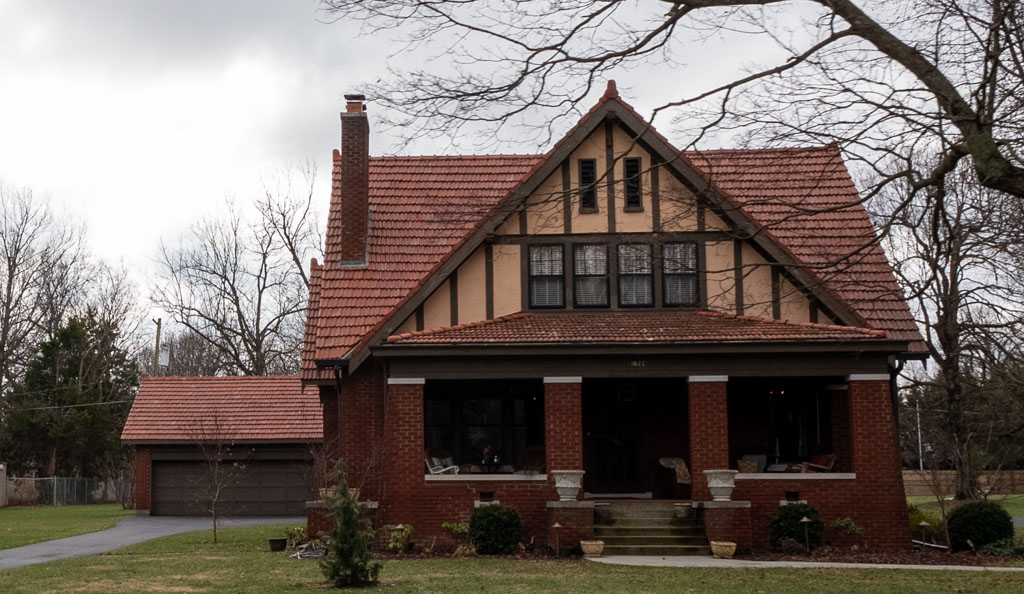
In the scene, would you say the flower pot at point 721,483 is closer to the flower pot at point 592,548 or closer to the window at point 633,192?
the flower pot at point 592,548

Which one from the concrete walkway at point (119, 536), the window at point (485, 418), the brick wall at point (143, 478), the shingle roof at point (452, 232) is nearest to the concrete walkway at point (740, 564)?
the window at point (485, 418)

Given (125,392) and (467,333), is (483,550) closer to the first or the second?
(467,333)

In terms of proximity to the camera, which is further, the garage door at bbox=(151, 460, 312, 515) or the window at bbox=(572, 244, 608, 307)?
the garage door at bbox=(151, 460, 312, 515)

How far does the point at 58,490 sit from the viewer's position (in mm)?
52219

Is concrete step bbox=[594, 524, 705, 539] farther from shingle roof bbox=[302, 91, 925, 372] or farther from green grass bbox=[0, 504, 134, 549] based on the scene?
green grass bbox=[0, 504, 134, 549]

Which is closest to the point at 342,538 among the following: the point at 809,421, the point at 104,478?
the point at 809,421

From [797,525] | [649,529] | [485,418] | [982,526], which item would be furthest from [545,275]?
[982,526]

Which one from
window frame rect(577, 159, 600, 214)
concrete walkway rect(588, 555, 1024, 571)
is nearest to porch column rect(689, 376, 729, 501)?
concrete walkway rect(588, 555, 1024, 571)

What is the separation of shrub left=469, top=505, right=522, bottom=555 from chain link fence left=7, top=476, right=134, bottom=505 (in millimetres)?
33753

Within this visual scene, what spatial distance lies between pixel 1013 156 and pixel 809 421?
12.1m

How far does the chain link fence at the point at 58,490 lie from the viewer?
51250mm

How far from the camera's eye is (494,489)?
2061 cm

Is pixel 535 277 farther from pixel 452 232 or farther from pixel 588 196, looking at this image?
pixel 452 232

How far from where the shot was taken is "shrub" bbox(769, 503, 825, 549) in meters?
19.7
